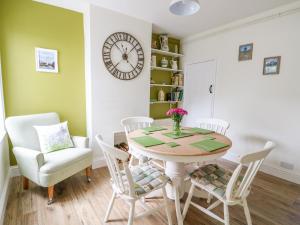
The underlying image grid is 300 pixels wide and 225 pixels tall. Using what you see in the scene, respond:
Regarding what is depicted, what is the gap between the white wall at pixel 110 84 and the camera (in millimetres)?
2555

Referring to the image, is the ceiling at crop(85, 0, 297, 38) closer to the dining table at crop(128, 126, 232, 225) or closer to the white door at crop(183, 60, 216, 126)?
the white door at crop(183, 60, 216, 126)

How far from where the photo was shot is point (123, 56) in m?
2.83

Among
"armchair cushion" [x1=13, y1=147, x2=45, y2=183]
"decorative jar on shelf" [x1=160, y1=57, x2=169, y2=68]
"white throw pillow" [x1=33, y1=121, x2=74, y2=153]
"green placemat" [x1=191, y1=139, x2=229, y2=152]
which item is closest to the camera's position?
"green placemat" [x1=191, y1=139, x2=229, y2=152]

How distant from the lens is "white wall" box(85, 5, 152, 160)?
2.55m

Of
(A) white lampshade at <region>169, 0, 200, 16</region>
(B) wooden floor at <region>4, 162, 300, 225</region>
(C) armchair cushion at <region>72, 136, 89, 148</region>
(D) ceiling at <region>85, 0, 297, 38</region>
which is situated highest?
(D) ceiling at <region>85, 0, 297, 38</region>

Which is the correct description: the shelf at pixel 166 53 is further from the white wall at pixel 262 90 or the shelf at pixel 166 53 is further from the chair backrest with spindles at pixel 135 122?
the chair backrest with spindles at pixel 135 122

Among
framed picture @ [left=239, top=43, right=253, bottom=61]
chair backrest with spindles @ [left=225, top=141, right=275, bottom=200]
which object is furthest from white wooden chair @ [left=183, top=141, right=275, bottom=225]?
framed picture @ [left=239, top=43, right=253, bottom=61]

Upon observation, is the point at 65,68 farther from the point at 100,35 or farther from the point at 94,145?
the point at 94,145

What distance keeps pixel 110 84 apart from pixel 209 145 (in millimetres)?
1835

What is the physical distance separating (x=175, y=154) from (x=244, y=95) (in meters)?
2.18

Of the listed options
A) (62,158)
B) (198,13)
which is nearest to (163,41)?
(198,13)

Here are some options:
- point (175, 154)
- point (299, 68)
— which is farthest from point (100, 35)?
point (299, 68)

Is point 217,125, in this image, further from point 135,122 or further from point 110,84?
point 110,84

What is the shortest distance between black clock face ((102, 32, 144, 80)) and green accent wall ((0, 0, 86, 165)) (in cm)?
44
